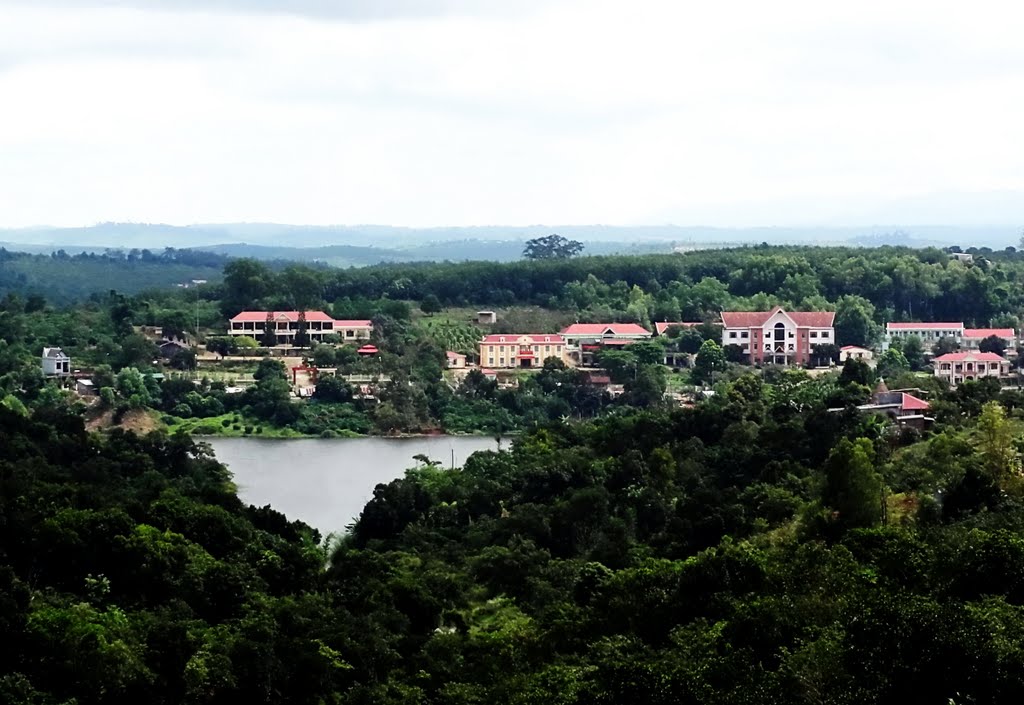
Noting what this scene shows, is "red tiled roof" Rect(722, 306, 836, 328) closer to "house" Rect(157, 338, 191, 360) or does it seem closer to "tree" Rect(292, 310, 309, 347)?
"tree" Rect(292, 310, 309, 347)

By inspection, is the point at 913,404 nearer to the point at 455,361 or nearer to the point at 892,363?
the point at 892,363

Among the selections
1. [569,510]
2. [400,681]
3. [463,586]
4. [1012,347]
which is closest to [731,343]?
[1012,347]

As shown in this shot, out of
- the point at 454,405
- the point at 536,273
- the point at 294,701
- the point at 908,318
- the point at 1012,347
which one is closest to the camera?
the point at 294,701

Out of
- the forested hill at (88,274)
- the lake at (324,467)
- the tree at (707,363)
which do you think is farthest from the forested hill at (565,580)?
the forested hill at (88,274)

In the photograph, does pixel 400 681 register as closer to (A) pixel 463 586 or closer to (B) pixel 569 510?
(A) pixel 463 586

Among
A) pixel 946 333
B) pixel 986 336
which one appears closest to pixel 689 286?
pixel 946 333
